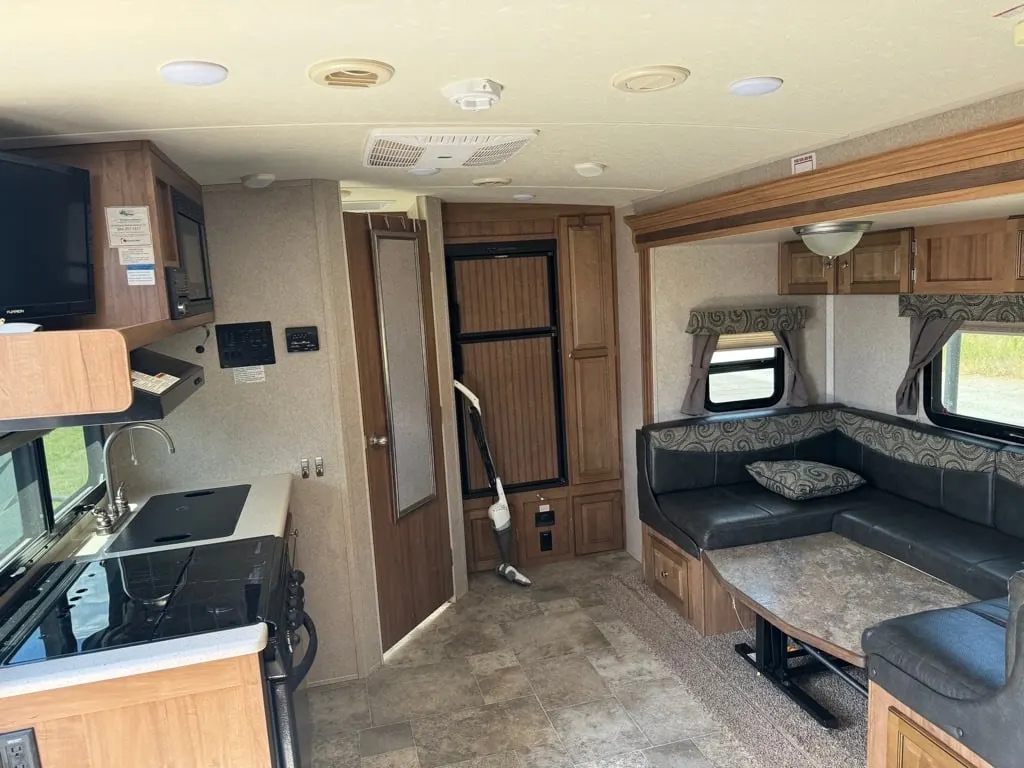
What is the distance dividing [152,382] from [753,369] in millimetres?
3367

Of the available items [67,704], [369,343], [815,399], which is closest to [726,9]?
[67,704]

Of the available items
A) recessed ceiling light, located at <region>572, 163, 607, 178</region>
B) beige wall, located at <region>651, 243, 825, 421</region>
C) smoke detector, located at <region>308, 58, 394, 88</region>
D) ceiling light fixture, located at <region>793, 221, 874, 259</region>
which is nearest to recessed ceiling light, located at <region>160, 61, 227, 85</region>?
smoke detector, located at <region>308, 58, 394, 88</region>

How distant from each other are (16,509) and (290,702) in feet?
3.63

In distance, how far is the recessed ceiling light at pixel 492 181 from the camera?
3082 mm

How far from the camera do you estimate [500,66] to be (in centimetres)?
147

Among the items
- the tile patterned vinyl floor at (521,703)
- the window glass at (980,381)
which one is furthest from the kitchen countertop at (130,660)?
the window glass at (980,381)

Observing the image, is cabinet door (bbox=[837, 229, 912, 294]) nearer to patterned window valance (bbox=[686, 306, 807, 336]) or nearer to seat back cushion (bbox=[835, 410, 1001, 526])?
patterned window valance (bbox=[686, 306, 807, 336])

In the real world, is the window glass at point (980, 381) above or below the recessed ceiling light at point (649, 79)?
below

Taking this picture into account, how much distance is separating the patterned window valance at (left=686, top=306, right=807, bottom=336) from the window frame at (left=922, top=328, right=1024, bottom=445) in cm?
73

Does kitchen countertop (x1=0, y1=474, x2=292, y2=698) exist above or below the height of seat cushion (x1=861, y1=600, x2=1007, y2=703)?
above

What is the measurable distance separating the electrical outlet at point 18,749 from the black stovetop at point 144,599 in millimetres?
166

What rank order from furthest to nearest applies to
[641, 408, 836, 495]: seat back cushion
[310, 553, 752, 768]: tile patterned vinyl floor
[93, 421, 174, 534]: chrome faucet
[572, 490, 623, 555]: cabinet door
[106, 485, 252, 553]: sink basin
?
[572, 490, 623, 555]: cabinet door, [641, 408, 836, 495]: seat back cushion, [310, 553, 752, 768]: tile patterned vinyl floor, [93, 421, 174, 534]: chrome faucet, [106, 485, 252, 553]: sink basin

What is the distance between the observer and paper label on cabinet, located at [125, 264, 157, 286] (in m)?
2.07

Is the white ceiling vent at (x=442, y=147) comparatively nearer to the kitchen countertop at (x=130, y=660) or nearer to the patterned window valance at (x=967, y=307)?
the kitchen countertop at (x=130, y=660)
